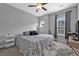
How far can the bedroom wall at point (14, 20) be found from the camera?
A: 7.09 ft

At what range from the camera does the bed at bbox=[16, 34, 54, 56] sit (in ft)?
7.15

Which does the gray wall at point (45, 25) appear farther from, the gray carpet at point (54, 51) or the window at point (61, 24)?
the gray carpet at point (54, 51)

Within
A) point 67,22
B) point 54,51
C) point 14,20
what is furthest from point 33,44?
point 67,22

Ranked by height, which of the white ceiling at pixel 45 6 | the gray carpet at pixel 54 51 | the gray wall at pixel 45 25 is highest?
the white ceiling at pixel 45 6

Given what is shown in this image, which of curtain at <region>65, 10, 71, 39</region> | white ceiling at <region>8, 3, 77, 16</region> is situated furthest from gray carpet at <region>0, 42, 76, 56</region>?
white ceiling at <region>8, 3, 77, 16</region>

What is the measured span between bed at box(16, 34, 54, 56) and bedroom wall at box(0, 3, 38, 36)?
22cm

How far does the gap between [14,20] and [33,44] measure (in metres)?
0.69

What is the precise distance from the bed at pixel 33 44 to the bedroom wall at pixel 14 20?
223 millimetres

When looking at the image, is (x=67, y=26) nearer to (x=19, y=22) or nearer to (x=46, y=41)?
(x=46, y=41)

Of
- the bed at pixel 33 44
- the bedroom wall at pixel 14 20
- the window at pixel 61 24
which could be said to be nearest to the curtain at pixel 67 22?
the window at pixel 61 24

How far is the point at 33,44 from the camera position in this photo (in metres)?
2.18

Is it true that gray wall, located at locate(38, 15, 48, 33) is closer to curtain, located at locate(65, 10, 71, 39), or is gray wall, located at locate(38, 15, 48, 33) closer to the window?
the window

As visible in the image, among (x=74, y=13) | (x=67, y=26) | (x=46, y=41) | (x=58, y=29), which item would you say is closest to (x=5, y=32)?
(x=46, y=41)

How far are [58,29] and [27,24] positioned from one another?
734 millimetres
